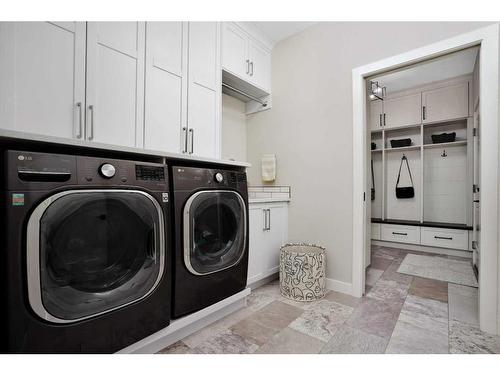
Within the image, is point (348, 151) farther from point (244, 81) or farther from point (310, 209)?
point (244, 81)

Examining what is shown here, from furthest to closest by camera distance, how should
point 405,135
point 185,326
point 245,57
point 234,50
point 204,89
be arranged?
point 405,135 → point 245,57 → point 234,50 → point 204,89 → point 185,326

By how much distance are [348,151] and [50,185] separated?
207 cm

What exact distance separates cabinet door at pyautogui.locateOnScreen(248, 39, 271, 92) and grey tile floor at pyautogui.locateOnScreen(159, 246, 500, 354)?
2.14 m

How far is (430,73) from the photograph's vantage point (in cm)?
335

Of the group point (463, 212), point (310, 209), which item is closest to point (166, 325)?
point (310, 209)

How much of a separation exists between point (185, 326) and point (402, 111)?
4354mm

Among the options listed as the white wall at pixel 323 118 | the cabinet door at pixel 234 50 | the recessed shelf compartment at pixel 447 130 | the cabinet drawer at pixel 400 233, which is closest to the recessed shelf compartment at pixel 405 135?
the recessed shelf compartment at pixel 447 130

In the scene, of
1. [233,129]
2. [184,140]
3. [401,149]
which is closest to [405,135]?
[401,149]

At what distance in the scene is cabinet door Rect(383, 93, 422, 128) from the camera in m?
3.78

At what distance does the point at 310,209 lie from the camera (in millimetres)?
2373

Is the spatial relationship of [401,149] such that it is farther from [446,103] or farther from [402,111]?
[446,103]

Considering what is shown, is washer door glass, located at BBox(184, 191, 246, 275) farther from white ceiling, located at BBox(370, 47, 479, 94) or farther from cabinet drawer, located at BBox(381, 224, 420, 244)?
cabinet drawer, located at BBox(381, 224, 420, 244)

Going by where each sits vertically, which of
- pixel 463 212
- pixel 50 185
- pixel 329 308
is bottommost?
pixel 329 308
